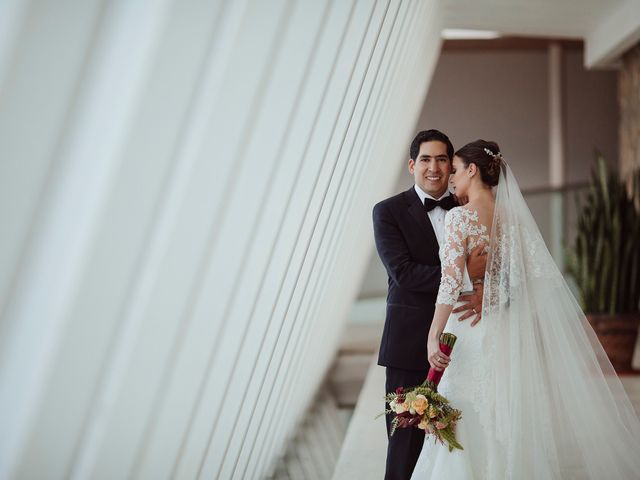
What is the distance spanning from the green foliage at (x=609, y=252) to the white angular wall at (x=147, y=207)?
416 centimetres

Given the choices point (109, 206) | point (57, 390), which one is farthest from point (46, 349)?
point (109, 206)

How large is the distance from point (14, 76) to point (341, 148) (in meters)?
1.83

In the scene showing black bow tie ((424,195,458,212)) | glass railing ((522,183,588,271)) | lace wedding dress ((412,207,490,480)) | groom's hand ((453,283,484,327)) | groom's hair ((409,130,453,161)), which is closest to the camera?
lace wedding dress ((412,207,490,480))

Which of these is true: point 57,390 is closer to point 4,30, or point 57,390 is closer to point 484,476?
point 4,30

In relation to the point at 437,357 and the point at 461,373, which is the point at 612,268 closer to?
the point at 461,373

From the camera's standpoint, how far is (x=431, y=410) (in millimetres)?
2344

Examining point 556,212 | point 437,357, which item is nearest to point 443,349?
point 437,357

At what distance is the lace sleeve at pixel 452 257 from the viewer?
8.03 feet

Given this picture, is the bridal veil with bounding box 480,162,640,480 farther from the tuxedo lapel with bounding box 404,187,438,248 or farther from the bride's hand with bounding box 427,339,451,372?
the tuxedo lapel with bounding box 404,187,438,248

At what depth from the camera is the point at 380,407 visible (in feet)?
16.1

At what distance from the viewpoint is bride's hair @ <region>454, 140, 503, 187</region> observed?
2.57 metres

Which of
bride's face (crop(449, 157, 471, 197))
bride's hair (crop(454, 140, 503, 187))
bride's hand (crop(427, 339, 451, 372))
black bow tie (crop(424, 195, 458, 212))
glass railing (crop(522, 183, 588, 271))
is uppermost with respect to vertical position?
glass railing (crop(522, 183, 588, 271))

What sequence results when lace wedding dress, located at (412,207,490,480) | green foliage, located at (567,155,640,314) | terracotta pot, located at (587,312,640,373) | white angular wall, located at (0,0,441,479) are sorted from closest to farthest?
white angular wall, located at (0,0,441,479) < lace wedding dress, located at (412,207,490,480) < terracotta pot, located at (587,312,640,373) < green foliage, located at (567,155,640,314)

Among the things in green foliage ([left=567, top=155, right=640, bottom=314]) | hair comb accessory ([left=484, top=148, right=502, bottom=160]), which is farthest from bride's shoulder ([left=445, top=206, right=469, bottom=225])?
green foliage ([left=567, top=155, right=640, bottom=314])
